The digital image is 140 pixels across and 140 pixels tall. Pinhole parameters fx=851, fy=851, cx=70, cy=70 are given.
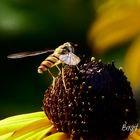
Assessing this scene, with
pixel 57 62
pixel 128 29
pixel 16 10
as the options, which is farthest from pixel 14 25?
pixel 57 62

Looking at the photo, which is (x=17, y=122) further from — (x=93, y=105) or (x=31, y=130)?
(x=93, y=105)

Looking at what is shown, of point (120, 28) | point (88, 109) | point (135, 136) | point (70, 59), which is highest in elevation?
point (120, 28)

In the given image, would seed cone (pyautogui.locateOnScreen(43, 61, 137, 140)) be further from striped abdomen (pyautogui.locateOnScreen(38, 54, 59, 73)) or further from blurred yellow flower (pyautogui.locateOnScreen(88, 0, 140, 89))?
blurred yellow flower (pyautogui.locateOnScreen(88, 0, 140, 89))

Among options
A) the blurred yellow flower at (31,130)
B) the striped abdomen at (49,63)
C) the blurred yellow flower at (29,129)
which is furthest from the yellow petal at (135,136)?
the striped abdomen at (49,63)

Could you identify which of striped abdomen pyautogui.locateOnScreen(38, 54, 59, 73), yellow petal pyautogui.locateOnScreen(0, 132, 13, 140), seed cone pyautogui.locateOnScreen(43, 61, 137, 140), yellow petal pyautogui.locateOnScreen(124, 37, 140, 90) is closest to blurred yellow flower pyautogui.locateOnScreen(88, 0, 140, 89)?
yellow petal pyautogui.locateOnScreen(124, 37, 140, 90)

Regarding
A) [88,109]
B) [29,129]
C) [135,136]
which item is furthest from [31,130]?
[135,136]

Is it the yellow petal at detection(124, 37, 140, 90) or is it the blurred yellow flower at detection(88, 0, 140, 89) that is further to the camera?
the yellow petal at detection(124, 37, 140, 90)

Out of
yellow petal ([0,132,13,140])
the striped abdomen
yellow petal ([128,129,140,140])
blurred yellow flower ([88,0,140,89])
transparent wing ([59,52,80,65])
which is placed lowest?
yellow petal ([128,129,140,140])
